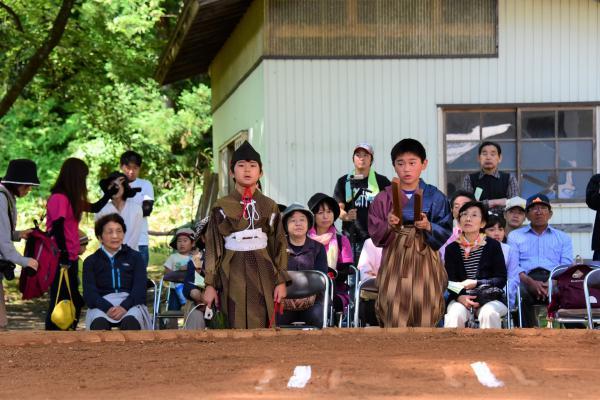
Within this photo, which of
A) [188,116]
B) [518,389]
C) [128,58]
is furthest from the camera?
[188,116]

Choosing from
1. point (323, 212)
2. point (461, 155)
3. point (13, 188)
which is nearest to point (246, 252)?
point (323, 212)

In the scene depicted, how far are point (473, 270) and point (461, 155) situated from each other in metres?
5.55

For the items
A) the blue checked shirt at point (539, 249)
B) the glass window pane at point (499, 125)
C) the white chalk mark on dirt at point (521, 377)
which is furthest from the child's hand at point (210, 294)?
the glass window pane at point (499, 125)

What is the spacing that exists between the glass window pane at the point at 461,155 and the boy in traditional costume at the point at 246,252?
21.3 ft

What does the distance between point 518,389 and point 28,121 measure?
32290 millimetres

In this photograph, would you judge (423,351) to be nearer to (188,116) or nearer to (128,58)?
(128,58)

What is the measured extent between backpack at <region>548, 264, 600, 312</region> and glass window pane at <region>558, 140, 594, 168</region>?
17.1ft

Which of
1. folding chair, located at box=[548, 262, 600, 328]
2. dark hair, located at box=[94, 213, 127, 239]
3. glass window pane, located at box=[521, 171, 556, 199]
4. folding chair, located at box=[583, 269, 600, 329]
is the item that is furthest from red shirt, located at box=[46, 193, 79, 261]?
glass window pane, located at box=[521, 171, 556, 199]

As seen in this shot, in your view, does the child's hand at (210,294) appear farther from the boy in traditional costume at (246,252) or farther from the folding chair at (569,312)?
the folding chair at (569,312)

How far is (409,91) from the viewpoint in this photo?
1419 cm

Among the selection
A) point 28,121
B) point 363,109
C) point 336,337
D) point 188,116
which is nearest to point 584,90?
point 363,109

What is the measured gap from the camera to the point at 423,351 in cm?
635

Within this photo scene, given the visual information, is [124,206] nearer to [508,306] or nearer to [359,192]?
[359,192]

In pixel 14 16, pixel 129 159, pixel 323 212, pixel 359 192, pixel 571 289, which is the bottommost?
pixel 571 289
